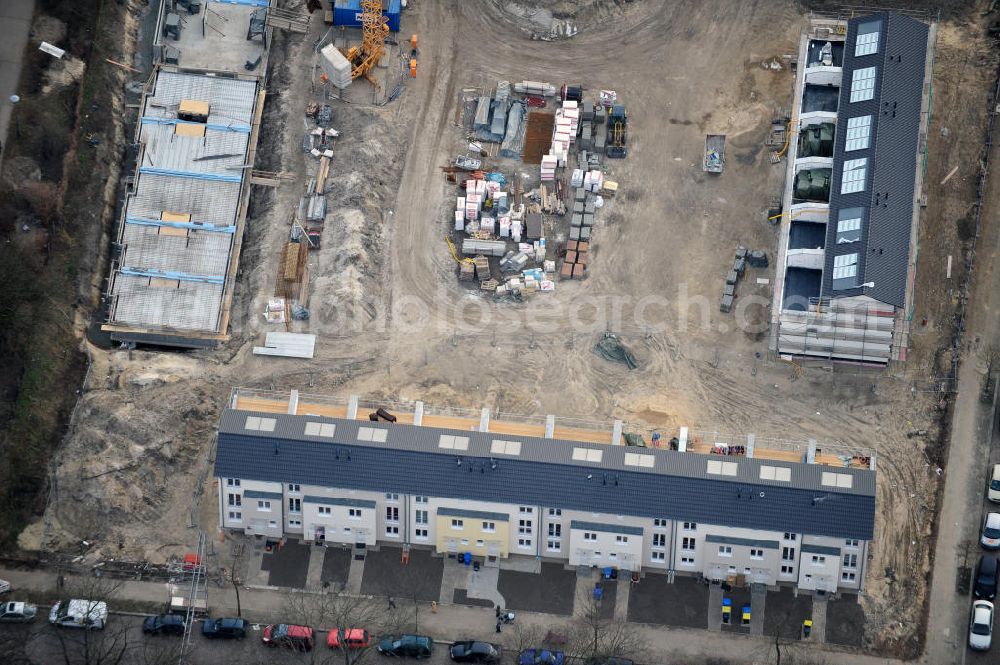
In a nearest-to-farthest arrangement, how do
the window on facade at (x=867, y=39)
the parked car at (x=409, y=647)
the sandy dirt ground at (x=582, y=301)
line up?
1. the parked car at (x=409, y=647)
2. the sandy dirt ground at (x=582, y=301)
3. the window on facade at (x=867, y=39)

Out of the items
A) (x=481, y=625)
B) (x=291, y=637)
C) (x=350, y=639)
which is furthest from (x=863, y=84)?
(x=291, y=637)

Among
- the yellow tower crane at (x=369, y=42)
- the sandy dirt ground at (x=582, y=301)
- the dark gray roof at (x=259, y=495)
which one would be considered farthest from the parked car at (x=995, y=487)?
the yellow tower crane at (x=369, y=42)

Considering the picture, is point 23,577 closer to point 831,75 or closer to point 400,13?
point 400,13

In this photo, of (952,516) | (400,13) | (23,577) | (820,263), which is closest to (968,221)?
(820,263)

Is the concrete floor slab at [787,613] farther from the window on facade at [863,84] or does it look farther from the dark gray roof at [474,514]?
the window on facade at [863,84]

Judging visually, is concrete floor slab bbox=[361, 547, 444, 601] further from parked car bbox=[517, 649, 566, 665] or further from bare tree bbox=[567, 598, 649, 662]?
bare tree bbox=[567, 598, 649, 662]

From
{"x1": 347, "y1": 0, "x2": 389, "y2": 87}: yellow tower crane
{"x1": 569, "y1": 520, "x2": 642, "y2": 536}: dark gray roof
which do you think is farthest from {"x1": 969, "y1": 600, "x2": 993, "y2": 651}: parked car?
{"x1": 347, "y1": 0, "x2": 389, "y2": 87}: yellow tower crane
